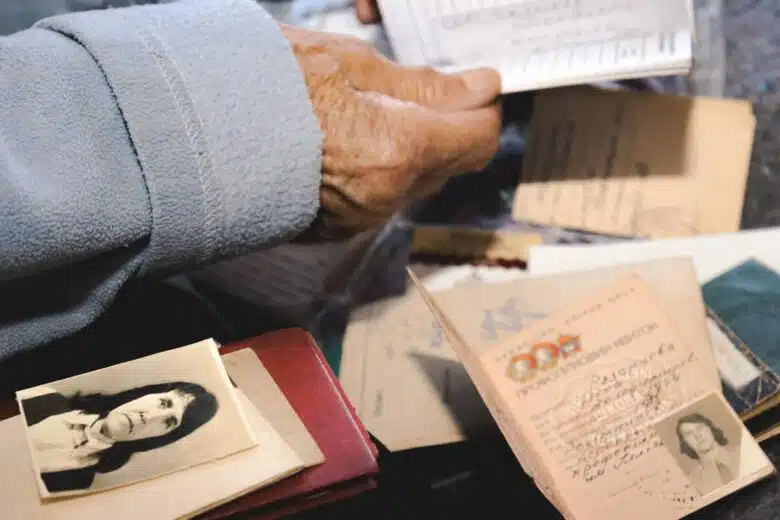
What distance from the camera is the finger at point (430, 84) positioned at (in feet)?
1.90

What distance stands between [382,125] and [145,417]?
0.25 metres

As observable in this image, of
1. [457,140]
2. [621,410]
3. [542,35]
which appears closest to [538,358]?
[621,410]

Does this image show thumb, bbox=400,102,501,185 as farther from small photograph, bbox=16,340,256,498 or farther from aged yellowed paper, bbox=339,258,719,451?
small photograph, bbox=16,340,256,498

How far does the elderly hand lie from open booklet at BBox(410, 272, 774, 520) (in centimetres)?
11

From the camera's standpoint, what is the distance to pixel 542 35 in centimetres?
64

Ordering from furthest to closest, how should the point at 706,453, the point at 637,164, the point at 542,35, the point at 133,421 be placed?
the point at 637,164, the point at 542,35, the point at 706,453, the point at 133,421

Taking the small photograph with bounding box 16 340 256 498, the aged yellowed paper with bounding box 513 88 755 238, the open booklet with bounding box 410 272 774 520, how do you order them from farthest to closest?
the aged yellowed paper with bounding box 513 88 755 238, the open booklet with bounding box 410 272 774 520, the small photograph with bounding box 16 340 256 498

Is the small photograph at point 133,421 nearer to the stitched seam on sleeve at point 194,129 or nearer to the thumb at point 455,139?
the stitched seam on sleeve at point 194,129

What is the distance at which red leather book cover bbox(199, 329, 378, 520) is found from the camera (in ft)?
1.36

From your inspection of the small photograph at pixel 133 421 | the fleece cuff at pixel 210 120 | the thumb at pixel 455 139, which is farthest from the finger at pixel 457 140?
the small photograph at pixel 133 421

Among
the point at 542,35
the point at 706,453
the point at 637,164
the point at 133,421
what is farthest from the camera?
the point at 637,164

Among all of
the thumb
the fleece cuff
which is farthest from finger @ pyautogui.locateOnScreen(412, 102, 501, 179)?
the fleece cuff

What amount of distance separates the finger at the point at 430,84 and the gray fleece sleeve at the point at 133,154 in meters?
0.10

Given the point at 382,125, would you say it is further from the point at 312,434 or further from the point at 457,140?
the point at 312,434
